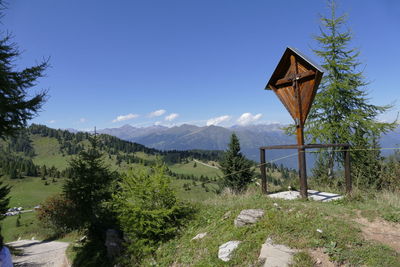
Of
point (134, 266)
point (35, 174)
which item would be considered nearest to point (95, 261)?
point (134, 266)

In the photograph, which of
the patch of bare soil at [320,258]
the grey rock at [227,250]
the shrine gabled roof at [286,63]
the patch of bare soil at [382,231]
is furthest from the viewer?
the shrine gabled roof at [286,63]

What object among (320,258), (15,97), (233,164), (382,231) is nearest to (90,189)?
(15,97)

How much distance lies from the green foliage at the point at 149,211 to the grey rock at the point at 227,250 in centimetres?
264

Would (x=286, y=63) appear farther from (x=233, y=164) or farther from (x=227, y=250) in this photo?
(x=233, y=164)

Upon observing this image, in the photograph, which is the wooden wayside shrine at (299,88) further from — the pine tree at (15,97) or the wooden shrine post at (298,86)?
the pine tree at (15,97)

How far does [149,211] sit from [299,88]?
669cm

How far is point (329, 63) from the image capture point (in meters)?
14.4

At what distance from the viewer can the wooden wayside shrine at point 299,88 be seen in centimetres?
766

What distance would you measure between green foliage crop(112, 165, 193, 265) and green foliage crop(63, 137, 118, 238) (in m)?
8.69

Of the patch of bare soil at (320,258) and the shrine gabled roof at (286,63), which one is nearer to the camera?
the patch of bare soil at (320,258)

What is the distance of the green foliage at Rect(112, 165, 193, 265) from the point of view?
8172mm

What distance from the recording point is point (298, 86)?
807cm

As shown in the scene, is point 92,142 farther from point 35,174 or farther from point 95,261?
point 35,174

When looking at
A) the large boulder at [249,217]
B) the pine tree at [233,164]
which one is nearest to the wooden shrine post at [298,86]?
the large boulder at [249,217]
